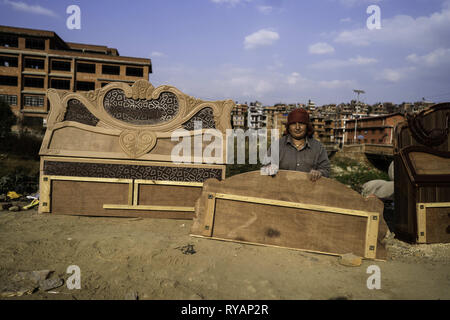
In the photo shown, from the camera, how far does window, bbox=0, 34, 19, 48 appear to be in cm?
3149

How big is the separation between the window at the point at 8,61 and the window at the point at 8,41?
194 centimetres

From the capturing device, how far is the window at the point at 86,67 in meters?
32.2

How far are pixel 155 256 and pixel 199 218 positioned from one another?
0.78 m

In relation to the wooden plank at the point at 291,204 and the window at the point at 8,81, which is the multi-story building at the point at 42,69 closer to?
the window at the point at 8,81

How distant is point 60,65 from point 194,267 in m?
37.2

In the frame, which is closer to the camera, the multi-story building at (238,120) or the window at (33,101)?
the multi-story building at (238,120)

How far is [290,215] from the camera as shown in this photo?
339 centimetres

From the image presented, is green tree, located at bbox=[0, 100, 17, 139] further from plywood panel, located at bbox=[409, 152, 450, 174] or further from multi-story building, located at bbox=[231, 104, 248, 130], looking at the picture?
plywood panel, located at bbox=[409, 152, 450, 174]

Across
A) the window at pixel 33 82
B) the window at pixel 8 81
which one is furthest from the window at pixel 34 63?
the window at pixel 8 81

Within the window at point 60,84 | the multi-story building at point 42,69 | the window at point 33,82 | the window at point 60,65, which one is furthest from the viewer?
the window at point 60,84

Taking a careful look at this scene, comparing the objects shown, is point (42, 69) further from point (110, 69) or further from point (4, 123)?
point (4, 123)

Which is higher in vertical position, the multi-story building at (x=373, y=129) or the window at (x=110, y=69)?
the window at (x=110, y=69)

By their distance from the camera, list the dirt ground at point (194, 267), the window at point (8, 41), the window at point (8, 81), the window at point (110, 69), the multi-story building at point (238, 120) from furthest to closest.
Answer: the window at point (110, 69) → the window at point (8, 41) → the window at point (8, 81) → the multi-story building at point (238, 120) → the dirt ground at point (194, 267)

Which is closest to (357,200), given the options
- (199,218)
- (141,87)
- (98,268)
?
(199,218)
